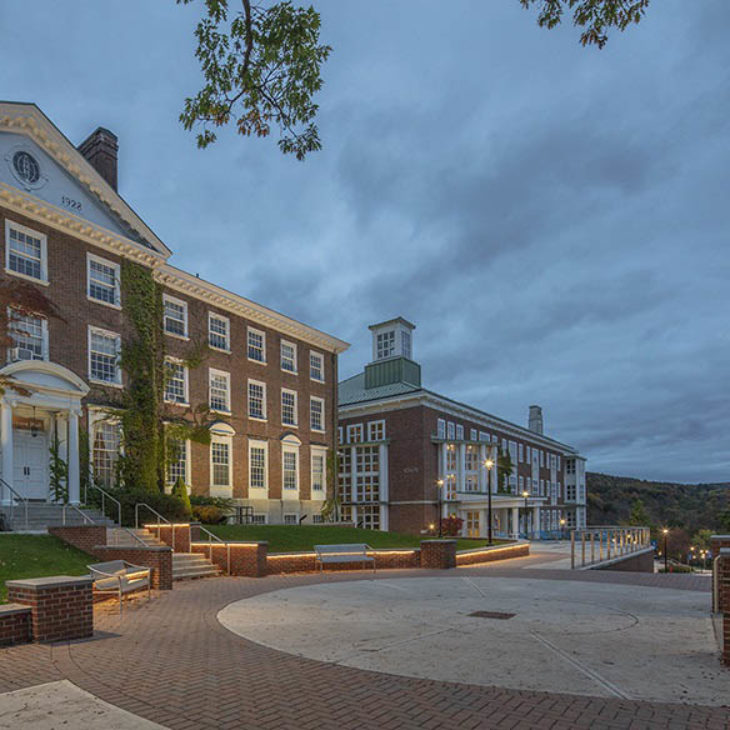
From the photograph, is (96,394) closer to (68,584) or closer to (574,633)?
(68,584)

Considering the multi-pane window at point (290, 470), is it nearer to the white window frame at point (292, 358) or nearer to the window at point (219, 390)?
the white window frame at point (292, 358)

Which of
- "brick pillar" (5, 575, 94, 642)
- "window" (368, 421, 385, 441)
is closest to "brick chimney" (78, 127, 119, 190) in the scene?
"brick pillar" (5, 575, 94, 642)

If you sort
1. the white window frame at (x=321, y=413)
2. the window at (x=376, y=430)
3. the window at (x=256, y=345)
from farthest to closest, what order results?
the window at (x=376, y=430) → the white window frame at (x=321, y=413) → the window at (x=256, y=345)

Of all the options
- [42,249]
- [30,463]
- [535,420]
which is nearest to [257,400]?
[30,463]

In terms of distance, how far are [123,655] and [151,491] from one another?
1651cm

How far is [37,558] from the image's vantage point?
1369 centimetres

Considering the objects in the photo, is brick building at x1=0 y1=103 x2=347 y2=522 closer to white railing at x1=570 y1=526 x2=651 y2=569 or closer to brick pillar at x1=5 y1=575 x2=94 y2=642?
brick pillar at x1=5 y1=575 x2=94 y2=642

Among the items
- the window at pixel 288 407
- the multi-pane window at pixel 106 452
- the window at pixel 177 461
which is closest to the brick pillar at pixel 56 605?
the multi-pane window at pixel 106 452

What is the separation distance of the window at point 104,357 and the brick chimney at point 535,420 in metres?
55.6

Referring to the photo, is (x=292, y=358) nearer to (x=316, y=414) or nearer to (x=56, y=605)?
(x=316, y=414)

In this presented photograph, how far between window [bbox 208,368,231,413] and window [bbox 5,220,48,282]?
9.39 metres

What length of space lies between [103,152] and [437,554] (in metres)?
21.2

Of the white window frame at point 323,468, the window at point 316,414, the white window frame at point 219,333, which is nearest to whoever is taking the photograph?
the white window frame at point 219,333

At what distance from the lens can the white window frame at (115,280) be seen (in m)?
23.5
